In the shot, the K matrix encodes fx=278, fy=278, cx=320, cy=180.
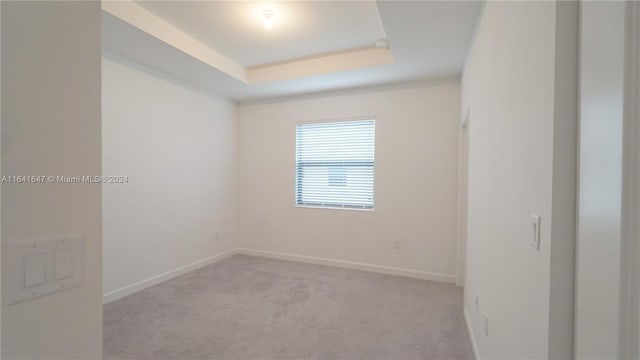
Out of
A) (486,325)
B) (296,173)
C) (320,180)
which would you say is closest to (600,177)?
(486,325)

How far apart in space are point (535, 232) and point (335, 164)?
3228mm

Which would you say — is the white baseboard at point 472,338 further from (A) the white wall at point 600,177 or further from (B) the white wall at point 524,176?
(A) the white wall at point 600,177

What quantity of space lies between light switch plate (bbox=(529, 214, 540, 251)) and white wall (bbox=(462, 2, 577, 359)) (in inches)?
0.9

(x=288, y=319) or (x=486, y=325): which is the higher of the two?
(x=486, y=325)

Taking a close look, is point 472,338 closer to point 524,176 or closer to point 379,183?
point 524,176

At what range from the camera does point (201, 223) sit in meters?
3.91

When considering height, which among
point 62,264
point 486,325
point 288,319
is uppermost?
point 62,264

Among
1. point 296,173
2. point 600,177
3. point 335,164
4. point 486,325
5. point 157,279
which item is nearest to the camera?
point 600,177

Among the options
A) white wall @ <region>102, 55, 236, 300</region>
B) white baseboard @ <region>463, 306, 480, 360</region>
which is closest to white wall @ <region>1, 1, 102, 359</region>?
white baseboard @ <region>463, 306, 480, 360</region>

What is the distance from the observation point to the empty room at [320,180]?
551 mm

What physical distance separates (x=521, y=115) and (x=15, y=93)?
4.73ft

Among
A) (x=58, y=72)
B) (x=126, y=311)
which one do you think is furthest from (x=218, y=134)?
(x=58, y=72)

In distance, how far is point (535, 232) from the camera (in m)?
0.89

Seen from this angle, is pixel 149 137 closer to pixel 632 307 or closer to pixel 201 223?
pixel 201 223
